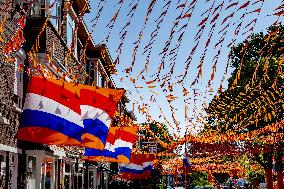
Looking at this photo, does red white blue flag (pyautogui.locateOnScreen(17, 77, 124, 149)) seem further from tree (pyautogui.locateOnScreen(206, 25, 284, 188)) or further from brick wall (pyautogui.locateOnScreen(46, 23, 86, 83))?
tree (pyautogui.locateOnScreen(206, 25, 284, 188))

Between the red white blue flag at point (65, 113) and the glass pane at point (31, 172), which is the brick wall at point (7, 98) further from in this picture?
the glass pane at point (31, 172)

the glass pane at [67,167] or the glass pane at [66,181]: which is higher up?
the glass pane at [67,167]

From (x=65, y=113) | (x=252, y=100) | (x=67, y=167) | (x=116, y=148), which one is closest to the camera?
(x=65, y=113)

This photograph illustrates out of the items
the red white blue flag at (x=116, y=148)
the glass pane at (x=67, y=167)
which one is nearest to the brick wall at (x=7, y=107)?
the red white blue flag at (x=116, y=148)

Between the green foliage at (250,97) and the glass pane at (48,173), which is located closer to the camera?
the glass pane at (48,173)

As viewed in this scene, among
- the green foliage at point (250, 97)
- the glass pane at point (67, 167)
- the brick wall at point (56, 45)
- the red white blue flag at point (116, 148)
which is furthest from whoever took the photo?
the green foliage at point (250, 97)

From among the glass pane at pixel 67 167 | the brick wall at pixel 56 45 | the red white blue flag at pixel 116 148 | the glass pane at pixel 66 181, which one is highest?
the brick wall at pixel 56 45

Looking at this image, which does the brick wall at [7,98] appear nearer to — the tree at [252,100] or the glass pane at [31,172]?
the glass pane at [31,172]

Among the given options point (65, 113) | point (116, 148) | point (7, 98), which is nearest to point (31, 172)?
point (7, 98)

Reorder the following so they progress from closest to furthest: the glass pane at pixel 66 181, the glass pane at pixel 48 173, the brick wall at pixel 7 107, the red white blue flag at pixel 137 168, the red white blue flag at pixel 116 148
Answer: the brick wall at pixel 7 107 < the glass pane at pixel 48 173 < the red white blue flag at pixel 116 148 < the glass pane at pixel 66 181 < the red white blue flag at pixel 137 168

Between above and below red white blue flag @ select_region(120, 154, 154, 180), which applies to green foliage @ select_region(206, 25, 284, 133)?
above

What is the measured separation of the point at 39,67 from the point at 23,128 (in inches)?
150

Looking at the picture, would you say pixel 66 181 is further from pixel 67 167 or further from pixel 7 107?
pixel 7 107

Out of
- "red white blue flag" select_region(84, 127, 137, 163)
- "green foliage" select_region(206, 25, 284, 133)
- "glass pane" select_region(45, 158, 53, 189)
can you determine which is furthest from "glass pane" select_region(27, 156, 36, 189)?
"green foliage" select_region(206, 25, 284, 133)
